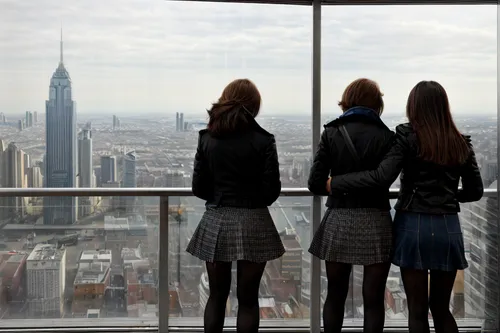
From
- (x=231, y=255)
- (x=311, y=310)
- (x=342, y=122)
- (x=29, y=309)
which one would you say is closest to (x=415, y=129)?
(x=342, y=122)

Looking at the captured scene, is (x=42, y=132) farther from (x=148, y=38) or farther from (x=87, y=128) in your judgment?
(x=148, y=38)

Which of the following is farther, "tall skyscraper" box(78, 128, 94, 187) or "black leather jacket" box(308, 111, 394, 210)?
"tall skyscraper" box(78, 128, 94, 187)

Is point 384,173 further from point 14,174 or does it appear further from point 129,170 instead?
point 14,174

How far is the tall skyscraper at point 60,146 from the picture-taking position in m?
4.10

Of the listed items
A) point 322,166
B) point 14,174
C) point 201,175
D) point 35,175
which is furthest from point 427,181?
point 14,174

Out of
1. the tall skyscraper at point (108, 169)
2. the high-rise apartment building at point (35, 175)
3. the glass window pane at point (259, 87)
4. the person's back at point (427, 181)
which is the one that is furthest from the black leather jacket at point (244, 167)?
the high-rise apartment building at point (35, 175)

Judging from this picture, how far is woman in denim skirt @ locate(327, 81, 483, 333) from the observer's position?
11.0ft

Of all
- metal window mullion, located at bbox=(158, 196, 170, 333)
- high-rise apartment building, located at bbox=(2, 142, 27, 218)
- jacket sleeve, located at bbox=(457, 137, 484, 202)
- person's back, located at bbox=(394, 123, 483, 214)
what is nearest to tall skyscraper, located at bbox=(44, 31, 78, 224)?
high-rise apartment building, located at bbox=(2, 142, 27, 218)

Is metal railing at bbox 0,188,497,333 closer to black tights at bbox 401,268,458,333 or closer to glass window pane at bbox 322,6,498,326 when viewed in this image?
glass window pane at bbox 322,6,498,326

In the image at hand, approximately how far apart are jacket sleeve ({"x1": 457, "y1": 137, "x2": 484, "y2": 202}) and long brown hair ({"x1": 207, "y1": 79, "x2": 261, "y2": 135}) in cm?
115

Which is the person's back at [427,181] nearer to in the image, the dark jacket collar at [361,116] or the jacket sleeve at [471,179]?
the jacket sleeve at [471,179]

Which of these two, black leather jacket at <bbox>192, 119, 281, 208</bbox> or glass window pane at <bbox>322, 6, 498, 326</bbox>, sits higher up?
glass window pane at <bbox>322, 6, 498, 326</bbox>

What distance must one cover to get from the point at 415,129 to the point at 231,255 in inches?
45.4

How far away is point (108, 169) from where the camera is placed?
414 cm
